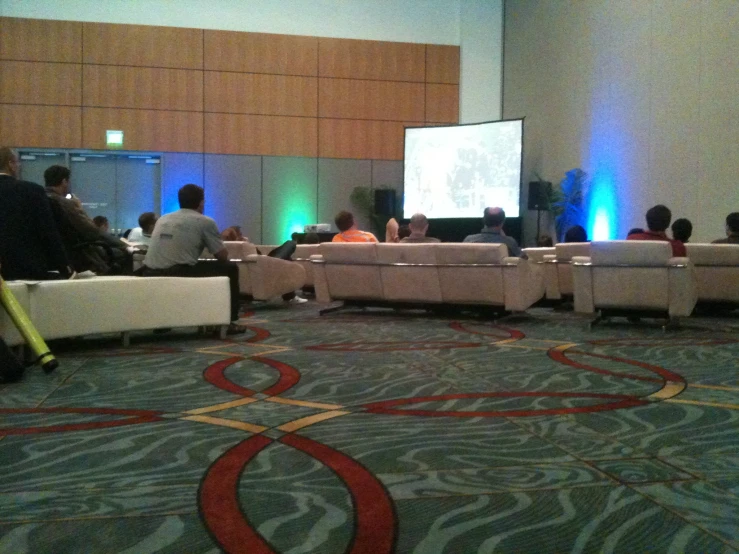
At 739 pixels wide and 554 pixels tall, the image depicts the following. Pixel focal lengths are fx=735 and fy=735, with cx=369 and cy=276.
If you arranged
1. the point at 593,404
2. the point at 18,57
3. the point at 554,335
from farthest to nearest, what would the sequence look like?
the point at 18,57 < the point at 554,335 < the point at 593,404

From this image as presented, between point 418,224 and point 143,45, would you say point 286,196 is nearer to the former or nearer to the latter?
point 143,45

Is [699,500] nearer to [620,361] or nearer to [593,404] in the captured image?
[593,404]

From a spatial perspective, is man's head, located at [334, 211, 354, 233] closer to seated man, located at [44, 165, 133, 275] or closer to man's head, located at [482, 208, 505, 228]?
man's head, located at [482, 208, 505, 228]

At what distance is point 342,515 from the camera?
1763 millimetres

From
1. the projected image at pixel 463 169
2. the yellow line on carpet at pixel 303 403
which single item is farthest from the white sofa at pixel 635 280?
the projected image at pixel 463 169

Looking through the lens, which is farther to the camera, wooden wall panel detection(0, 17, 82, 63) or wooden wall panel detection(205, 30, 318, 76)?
wooden wall panel detection(205, 30, 318, 76)

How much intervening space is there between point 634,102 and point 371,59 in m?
5.50

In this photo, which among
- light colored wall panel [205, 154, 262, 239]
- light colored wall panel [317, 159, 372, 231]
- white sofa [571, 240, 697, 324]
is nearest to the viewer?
white sofa [571, 240, 697, 324]

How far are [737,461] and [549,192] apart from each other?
32.1 feet

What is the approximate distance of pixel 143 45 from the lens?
12.8m

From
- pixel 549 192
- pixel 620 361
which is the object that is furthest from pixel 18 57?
pixel 620 361

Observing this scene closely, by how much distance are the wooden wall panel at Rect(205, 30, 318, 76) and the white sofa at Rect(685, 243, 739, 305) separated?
8994 mm

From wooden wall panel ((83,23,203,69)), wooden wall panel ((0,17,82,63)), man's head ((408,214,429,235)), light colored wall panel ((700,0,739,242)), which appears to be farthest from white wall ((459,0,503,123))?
man's head ((408,214,429,235))

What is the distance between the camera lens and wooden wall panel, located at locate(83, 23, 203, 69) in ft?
41.5
